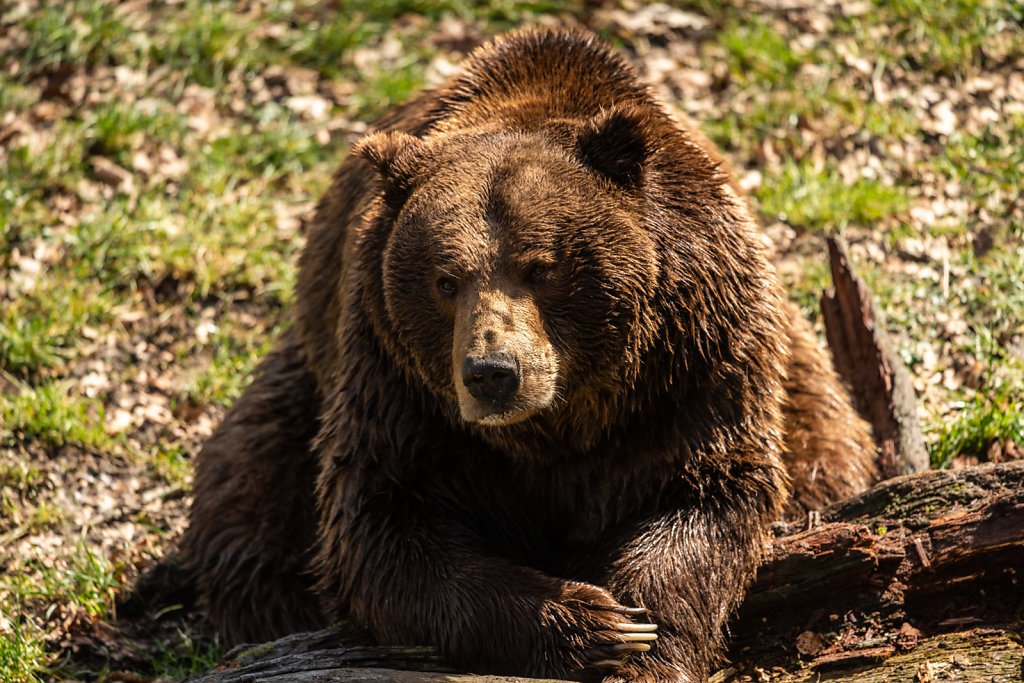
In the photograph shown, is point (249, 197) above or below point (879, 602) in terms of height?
above

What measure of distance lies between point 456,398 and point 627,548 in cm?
98

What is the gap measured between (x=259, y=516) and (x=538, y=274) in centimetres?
248

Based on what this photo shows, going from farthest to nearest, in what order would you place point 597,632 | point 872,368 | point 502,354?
point 872,368 < point 597,632 < point 502,354

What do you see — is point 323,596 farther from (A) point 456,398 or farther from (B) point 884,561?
(B) point 884,561

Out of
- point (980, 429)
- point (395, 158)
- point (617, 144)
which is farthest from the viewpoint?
point (980, 429)

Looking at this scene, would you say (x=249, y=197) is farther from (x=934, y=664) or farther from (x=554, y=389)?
(x=934, y=664)

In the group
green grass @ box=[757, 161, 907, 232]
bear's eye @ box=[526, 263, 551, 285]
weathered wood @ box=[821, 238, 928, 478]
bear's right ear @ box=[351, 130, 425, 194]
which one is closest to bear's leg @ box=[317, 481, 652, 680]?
bear's eye @ box=[526, 263, 551, 285]

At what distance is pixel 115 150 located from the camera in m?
8.61

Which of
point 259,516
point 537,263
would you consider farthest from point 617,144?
point 259,516

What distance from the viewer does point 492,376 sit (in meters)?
3.88

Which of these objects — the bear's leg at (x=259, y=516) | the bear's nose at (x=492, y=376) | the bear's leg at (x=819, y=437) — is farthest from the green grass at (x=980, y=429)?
the bear's leg at (x=259, y=516)

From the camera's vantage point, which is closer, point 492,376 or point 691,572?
point 492,376

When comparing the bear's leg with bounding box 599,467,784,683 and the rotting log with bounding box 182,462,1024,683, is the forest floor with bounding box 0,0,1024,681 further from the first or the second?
the bear's leg with bounding box 599,467,784,683

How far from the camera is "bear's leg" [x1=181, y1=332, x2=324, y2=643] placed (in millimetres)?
5621
